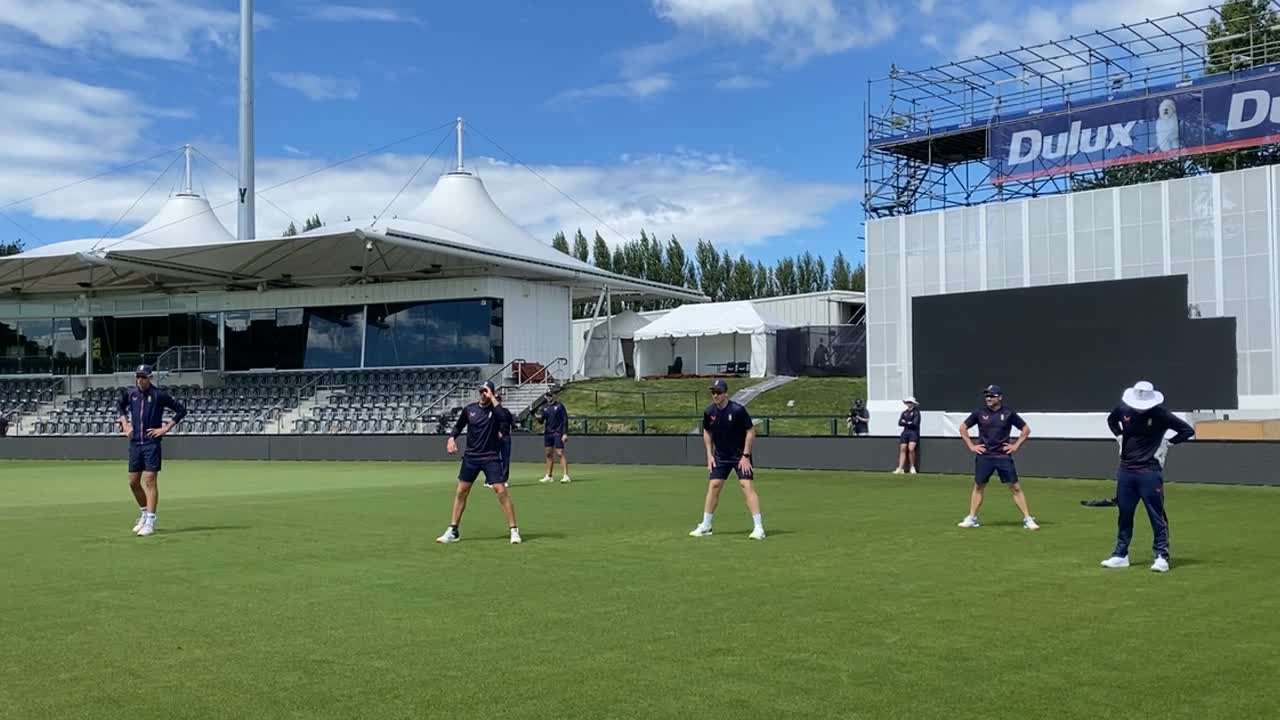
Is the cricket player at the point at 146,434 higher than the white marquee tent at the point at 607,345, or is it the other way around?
the white marquee tent at the point at 607,345

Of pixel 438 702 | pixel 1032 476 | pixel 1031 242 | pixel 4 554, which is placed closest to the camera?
pixel 438 702

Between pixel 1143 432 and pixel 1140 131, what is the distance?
99.5 ft

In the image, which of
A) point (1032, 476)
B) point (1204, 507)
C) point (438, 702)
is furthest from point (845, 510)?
point (438, 702)

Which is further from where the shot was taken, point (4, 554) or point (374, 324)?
point (374, 324)

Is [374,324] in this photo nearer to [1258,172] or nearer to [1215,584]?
[1258,172]

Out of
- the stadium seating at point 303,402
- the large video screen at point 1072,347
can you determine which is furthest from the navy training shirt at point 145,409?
the stadium seating at point 303,402

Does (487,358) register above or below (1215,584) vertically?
above

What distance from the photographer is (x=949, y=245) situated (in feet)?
120

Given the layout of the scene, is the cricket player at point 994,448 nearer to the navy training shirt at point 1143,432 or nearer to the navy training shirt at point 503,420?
the navy training shirt at point 1143,432

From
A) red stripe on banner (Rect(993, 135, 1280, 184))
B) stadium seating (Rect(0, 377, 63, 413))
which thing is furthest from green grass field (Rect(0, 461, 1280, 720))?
stadium seating (Rect(0, 377, 63, 413))

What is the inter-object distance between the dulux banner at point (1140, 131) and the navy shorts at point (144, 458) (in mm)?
32843

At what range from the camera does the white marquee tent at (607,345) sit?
182 ft

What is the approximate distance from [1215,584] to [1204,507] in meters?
9.06

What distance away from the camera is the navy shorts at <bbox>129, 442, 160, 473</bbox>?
15180 millimetres
